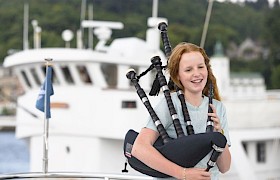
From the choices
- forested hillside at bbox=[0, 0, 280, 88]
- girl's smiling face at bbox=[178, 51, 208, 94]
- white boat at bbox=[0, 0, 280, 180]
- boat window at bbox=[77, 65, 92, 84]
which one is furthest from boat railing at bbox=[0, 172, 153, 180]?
forested hillside at bbox=[0, 0, 280, 88]

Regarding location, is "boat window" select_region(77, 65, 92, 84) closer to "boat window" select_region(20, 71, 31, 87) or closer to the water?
"boat window" select_region(20, 71, 31, 87)

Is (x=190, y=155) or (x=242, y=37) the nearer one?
(x=190, y=155)

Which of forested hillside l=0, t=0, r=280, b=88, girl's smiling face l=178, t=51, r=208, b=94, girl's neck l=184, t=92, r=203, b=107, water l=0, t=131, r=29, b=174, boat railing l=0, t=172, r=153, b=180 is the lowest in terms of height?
boat railing l=0, t=172, r=153, b=180

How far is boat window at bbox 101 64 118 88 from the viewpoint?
1472 cm

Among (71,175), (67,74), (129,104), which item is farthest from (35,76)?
(71,175)

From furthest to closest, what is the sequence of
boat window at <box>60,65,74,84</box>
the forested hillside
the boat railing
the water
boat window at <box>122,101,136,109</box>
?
the forested hillside → the water → boat window at <box>60,65,74,84</box> → boat window at <box>122,101,136,109</box> → the boat railing

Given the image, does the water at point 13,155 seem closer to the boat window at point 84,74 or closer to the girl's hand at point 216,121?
the boat window at point 84,74

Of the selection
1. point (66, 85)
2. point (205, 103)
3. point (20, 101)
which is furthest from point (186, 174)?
point (20, 101)

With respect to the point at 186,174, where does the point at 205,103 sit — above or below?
above

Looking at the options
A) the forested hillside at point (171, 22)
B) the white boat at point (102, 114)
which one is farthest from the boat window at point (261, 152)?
the forested hillside at point (171, 22)

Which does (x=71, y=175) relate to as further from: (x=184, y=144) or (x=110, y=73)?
(x=110, y=73)

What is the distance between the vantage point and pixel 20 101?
1569 centimetres

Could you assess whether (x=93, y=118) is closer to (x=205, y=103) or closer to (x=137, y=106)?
(x=137, y=106)

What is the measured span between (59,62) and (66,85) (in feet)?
1.50
